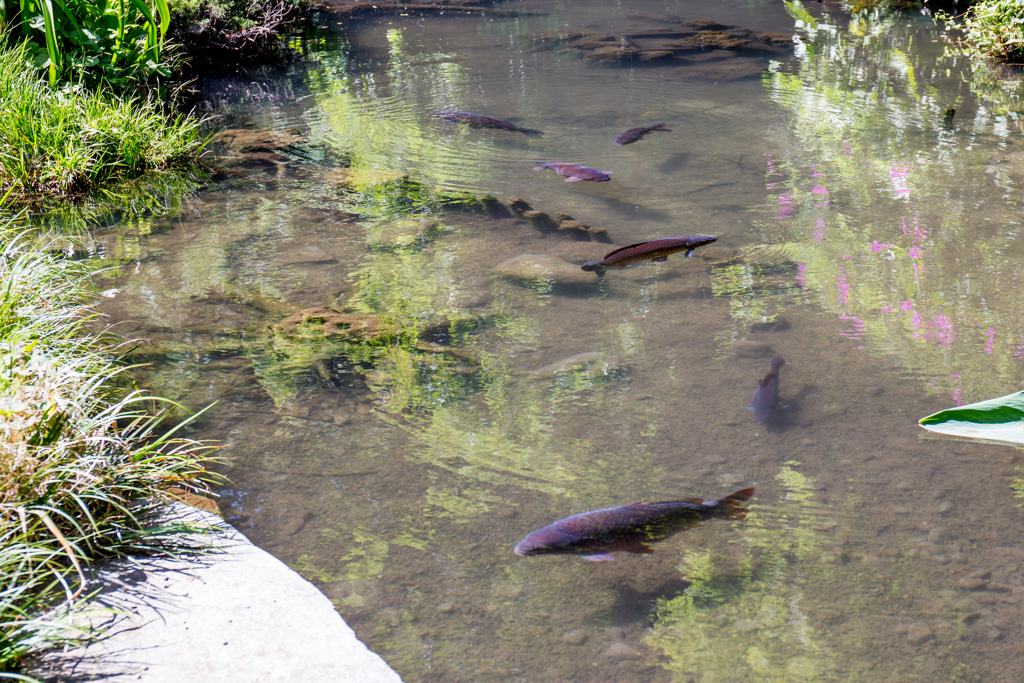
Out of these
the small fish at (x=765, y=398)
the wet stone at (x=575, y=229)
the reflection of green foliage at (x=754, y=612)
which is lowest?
the reflection of green foliage at (x=754, y=612)

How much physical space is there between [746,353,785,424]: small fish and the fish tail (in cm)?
60

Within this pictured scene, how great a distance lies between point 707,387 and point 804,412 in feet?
1.60

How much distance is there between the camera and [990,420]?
2.79 feet

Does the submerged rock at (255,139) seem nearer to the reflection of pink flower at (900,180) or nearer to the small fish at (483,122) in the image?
the small fish at (483,122)

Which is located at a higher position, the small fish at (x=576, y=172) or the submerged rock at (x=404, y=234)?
the small fish at (x=576, y=172)

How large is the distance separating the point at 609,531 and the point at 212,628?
1.40m

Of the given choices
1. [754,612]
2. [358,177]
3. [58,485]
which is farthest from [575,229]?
[58,485]

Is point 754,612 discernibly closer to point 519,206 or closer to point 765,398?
point 765,398

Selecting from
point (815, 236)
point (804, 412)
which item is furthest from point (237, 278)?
point (815, 236)

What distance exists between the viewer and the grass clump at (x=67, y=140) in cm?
586

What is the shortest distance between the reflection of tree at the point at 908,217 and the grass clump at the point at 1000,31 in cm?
147

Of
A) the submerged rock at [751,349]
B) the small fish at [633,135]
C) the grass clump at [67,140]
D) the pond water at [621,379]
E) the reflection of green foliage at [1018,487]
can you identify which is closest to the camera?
the pond water at [621,379]

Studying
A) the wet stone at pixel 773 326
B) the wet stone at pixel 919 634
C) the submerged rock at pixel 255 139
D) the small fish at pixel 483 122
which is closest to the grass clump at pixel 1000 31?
the small fish at pixel 483 122

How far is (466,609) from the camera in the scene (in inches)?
97.3
